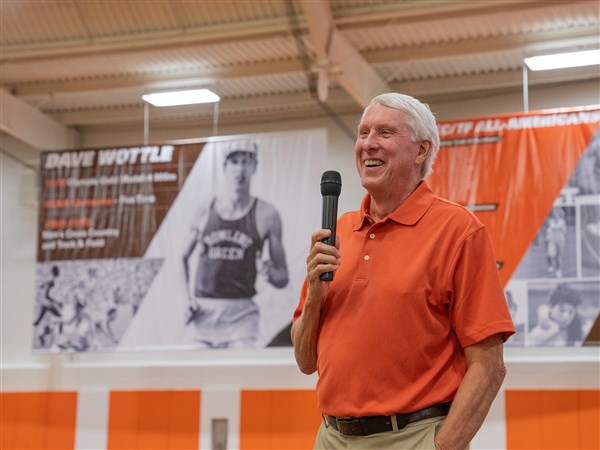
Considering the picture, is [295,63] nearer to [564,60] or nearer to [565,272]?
[564,60]

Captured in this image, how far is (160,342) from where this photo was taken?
667 cm

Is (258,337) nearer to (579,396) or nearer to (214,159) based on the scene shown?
(214,159)

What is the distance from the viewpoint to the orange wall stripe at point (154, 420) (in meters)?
7.15

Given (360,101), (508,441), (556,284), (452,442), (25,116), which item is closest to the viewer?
(452,442)

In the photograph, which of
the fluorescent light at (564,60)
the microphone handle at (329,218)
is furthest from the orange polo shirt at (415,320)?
the fluorescent light at (564,60)

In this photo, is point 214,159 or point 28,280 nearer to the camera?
point 214,159

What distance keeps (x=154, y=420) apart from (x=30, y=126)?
316cm

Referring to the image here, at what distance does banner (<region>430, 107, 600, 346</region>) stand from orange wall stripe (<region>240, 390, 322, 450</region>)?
1.91 metres

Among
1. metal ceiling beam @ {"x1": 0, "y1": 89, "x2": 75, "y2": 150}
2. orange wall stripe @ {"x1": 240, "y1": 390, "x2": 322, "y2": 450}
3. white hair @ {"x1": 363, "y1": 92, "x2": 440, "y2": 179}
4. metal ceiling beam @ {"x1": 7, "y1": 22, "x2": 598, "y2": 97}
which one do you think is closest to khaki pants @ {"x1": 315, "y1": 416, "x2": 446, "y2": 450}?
white hair @ {"x1": 363, "y1": 92, "x2": 440, "y2": 179}

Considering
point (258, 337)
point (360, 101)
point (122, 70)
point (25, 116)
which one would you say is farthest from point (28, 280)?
point (360, 101)

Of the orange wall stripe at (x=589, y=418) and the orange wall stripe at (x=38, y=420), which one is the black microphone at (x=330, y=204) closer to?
the orange wall stripe at (x=589, y=418)

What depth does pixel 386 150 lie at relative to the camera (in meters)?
2.21

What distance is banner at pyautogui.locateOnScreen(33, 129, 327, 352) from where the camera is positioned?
21.4 ft

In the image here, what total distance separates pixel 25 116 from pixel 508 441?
534cm
